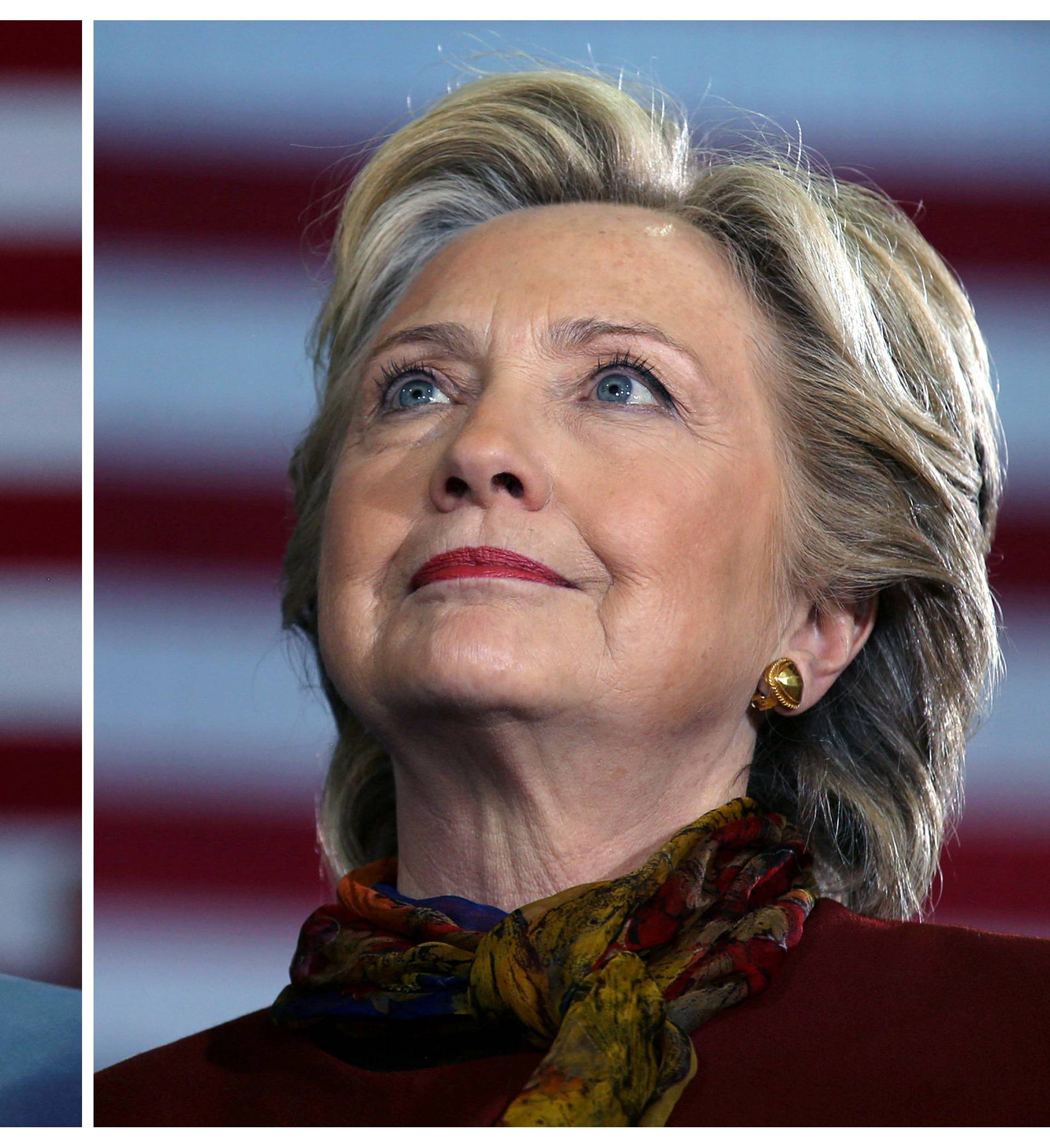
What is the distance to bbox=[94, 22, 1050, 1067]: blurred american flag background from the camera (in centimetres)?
233

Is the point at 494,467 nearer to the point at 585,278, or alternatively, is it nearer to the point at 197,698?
the point at 585,278

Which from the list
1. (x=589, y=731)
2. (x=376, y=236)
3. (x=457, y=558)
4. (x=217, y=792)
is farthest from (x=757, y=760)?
(x=217, y=792)

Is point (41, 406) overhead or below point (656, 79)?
below

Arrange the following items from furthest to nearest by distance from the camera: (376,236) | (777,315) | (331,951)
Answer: (376,236), (777,315), (331,951)

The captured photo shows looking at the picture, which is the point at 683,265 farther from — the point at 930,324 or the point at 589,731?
the point at 589,731

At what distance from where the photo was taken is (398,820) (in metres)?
1.50

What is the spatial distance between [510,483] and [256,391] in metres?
1.26

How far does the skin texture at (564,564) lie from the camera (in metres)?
1.25

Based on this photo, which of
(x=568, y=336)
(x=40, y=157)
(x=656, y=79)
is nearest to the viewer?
(x=568, y=336)

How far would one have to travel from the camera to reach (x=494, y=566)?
49.3 inches

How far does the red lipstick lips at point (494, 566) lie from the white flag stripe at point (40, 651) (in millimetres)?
1115

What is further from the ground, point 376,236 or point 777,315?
point 376,236

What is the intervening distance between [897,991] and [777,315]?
2.30ft

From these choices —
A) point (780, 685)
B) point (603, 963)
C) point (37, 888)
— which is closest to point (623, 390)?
point (780, 685)
